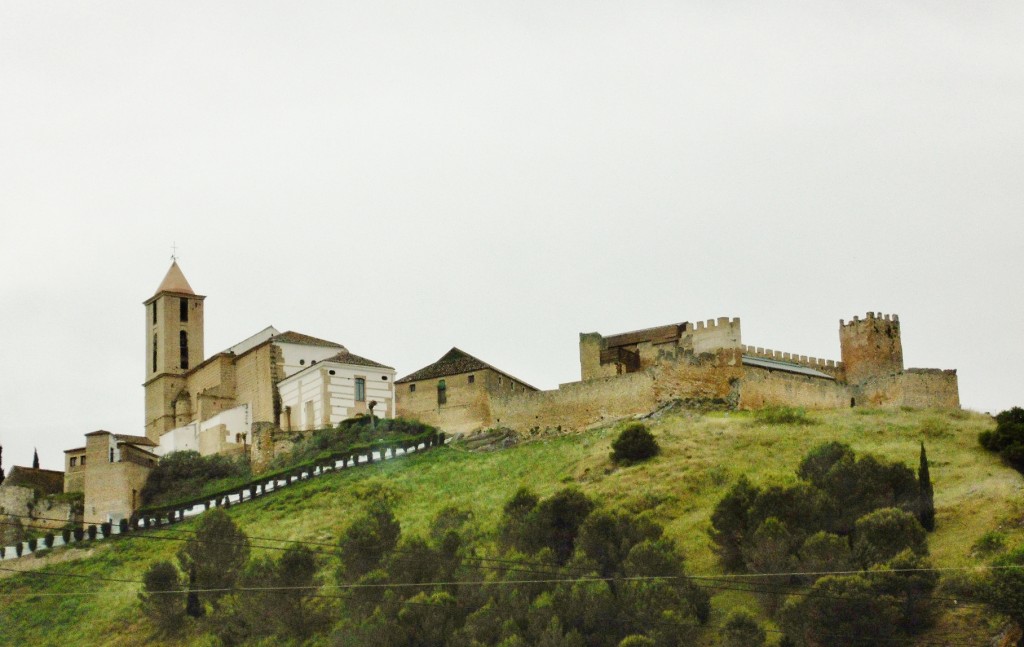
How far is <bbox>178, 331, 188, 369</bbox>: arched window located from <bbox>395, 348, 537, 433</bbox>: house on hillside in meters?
14.3

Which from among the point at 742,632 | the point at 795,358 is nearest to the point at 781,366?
the point at 795,358

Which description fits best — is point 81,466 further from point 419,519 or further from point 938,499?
point 938,499

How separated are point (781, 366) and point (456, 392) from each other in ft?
42.5

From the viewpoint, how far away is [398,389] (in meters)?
61.0

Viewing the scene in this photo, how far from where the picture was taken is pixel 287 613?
129 feet

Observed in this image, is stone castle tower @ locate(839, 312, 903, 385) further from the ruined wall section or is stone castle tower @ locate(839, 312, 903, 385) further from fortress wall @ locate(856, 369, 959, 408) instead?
the ruined wall section

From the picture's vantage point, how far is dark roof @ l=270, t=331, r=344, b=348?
6512cm

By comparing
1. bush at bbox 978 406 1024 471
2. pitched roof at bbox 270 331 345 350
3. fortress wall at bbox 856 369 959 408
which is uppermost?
pitched roof at bbox 270 331 345 350

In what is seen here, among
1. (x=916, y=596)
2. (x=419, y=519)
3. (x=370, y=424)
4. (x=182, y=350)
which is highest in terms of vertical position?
(x=182, y=350)

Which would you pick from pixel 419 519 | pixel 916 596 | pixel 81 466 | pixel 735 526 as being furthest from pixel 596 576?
pixel 81 466

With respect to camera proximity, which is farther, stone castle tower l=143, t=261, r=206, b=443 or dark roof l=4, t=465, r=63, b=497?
stone castle tower l=143, t=261, r=206, b=443

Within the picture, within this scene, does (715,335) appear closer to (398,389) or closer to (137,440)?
(398,389)

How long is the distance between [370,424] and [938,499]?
27497mm

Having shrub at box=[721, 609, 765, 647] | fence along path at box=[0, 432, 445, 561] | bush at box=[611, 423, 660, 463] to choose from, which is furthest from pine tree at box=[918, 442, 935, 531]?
fence along path at box=[0, 432, 445, 561]
